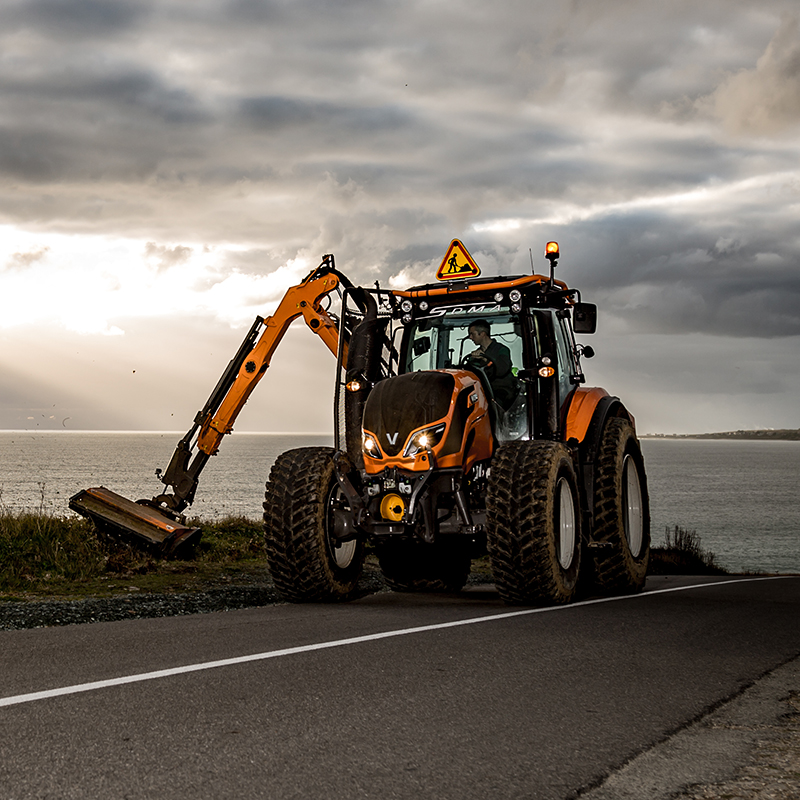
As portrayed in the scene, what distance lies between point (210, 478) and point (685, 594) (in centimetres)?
10289

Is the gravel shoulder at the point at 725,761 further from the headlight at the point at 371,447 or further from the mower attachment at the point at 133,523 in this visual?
the mower attachment at the point at 133,523

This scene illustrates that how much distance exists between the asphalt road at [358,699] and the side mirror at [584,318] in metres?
3.94

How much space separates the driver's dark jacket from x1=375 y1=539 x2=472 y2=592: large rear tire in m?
2.35

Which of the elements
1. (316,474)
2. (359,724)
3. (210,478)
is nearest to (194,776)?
(359,724)

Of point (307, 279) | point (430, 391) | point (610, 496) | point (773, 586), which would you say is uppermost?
point (307, 279)

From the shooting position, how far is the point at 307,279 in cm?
1478

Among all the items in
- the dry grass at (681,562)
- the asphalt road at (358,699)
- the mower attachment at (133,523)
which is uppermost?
the mower attachment at (133,523)

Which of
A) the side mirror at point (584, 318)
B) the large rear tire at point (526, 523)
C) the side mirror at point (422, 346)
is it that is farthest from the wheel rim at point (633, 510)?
the side mirror at point (422, 346)

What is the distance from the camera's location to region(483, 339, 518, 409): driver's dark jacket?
37.8ft

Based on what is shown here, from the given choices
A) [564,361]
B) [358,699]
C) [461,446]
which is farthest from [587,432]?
[358,699]

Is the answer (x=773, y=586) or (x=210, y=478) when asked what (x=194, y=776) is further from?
(x=210, y=478)

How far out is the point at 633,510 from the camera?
43.4 feet

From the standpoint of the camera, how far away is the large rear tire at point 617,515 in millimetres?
11852

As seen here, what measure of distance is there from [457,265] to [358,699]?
749 cm
